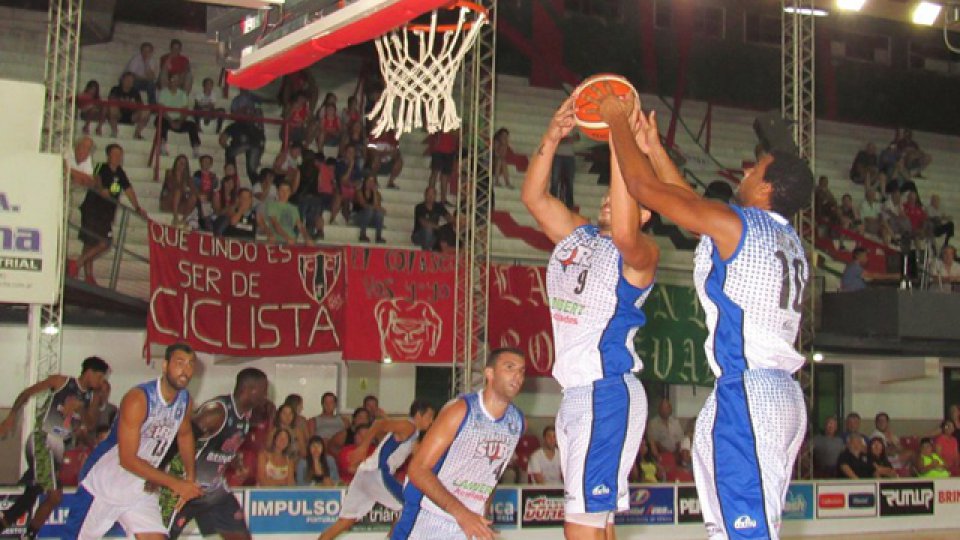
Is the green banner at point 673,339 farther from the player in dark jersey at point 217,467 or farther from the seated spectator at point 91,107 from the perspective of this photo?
the player in dark jersey at point 217,467

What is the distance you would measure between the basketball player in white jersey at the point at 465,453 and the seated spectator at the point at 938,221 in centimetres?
1588

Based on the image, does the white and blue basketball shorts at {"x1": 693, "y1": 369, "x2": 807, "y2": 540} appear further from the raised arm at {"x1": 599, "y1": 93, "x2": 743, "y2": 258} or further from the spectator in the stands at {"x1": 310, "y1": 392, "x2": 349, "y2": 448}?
the spectator in the stands at {"x1": 310, "y1": 392, "x2": 349, "y2": 448}

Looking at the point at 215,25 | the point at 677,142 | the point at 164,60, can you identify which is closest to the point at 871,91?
the point at 677,142

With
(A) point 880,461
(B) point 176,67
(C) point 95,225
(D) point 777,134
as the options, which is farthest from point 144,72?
(D) point 777,134

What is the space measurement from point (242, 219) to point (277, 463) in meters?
3.73

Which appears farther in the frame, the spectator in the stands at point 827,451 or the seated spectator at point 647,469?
the spectator in the stands at point 827,451

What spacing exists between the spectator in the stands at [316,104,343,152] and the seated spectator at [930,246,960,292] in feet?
30.2

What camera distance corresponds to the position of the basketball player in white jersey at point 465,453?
627cm

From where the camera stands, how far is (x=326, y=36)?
22.8 feet

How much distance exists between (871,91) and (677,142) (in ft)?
17.8

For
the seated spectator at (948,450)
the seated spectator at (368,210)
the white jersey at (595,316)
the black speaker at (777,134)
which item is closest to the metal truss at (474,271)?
the seated spectator at (368,210)

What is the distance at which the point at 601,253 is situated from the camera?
5754 millimetres

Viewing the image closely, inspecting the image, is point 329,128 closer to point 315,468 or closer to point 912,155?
point 315,468

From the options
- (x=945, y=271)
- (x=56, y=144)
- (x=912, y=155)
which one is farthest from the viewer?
(x=912, y=155)
